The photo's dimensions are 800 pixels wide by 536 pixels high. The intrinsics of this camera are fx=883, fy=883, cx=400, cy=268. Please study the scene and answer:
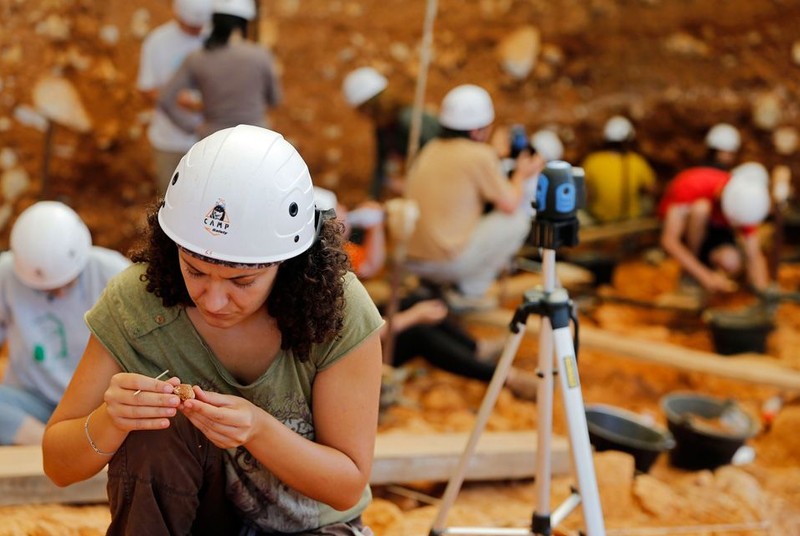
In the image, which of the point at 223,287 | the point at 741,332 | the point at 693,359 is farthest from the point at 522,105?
the point at 223,287

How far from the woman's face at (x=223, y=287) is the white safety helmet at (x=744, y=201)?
170 inches

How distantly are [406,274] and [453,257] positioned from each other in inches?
26.9

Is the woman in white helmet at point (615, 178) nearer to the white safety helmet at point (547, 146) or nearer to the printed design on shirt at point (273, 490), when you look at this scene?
the white safety helmet at point (547, 146)

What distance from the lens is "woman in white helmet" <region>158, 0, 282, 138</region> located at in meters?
4.67

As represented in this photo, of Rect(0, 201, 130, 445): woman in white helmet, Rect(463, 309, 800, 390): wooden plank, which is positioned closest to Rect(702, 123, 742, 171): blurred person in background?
Rect(463, 309, 800, 390): wooden plank

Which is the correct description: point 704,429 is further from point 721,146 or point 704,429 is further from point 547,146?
point 547,146

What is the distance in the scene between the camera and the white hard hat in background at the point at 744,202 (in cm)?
544

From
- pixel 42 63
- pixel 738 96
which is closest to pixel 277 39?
pixel 42 63

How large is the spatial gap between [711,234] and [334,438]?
4.58m

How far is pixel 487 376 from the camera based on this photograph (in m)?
4.76

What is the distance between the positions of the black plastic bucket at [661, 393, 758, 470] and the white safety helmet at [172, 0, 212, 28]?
10.6 feet

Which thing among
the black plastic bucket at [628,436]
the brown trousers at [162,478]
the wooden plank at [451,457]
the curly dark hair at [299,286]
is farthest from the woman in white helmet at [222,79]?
the brown trousers at [162,478]

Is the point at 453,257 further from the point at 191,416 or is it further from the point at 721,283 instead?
the point at 191,416

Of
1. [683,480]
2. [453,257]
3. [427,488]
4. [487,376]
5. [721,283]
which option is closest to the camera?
[427,488]
